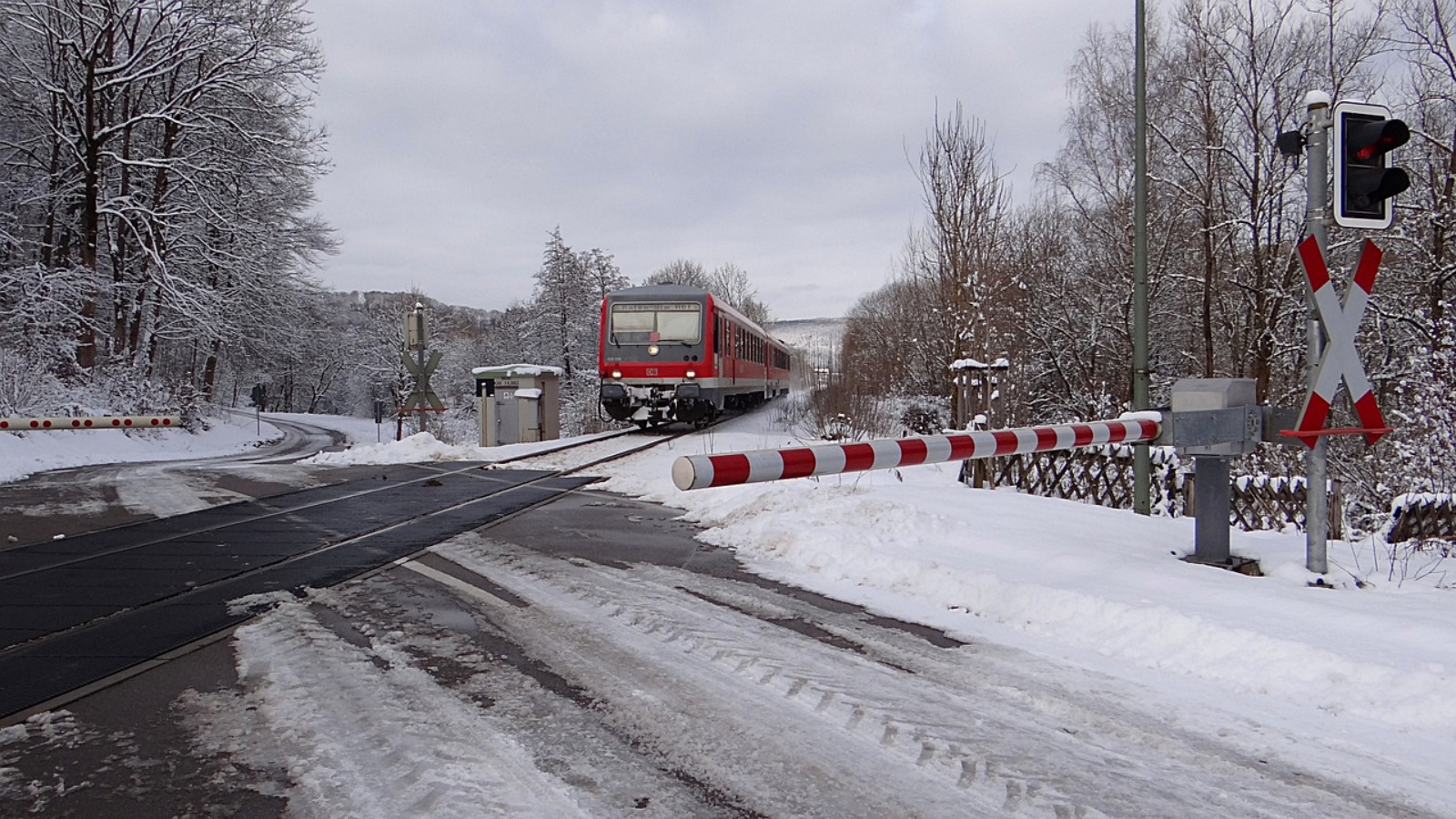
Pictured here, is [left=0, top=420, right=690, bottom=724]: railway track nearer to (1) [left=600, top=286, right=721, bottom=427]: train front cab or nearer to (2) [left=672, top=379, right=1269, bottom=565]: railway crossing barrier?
(2) [left=672, top=379, right=1269, bottom=565]: railway crossing barrier

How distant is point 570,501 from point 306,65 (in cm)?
2358

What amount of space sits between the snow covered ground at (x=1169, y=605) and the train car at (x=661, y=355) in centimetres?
1100

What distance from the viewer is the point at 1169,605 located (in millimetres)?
4586

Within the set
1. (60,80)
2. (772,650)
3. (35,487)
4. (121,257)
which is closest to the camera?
(772,650)

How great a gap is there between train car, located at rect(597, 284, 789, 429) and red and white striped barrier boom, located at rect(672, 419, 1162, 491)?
1393 centimetres

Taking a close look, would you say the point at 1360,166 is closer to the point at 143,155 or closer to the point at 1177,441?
the point at 1177,441

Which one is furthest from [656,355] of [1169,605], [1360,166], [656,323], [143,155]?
[143,155]

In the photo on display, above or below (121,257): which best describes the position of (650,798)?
below

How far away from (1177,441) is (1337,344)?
102 cm

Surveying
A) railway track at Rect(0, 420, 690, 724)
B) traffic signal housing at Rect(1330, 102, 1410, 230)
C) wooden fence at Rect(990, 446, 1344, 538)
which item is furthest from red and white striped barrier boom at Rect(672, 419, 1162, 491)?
wooden fence at Rect(990, 446, 1344, 538)

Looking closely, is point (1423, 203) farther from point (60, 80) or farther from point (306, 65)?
point (60, 80)

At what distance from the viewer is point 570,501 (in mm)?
10195

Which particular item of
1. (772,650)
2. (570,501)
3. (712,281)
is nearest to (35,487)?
(570,501)

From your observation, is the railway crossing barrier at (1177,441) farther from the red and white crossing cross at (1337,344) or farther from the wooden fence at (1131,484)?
the wooden fence at (1131,484)
